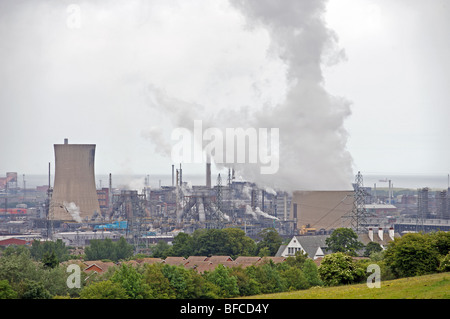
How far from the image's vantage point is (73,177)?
8631cm

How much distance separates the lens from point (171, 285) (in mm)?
30828

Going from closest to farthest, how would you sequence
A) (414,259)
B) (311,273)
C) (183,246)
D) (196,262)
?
1. (414,259)
2. (311,273)
3. (196,262)
4. (183,246)

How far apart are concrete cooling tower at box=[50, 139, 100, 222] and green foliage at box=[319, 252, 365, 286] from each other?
60911 millimetres

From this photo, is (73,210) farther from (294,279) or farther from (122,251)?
(294,279)

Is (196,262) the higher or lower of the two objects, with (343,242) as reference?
lower

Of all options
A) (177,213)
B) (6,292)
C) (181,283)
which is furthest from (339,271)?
(177,213)

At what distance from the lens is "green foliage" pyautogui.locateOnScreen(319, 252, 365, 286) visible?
27.7 meters

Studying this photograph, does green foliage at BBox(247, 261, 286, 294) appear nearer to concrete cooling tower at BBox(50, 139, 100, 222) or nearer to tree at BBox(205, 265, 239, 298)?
tree at BBox(205, 265, 239, 298)

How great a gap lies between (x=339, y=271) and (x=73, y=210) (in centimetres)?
6760

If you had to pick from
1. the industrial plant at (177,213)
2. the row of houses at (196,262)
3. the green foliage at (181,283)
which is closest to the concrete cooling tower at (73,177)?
the industrial plant at (177,213)

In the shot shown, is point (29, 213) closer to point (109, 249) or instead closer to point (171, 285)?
point (109, 249)
